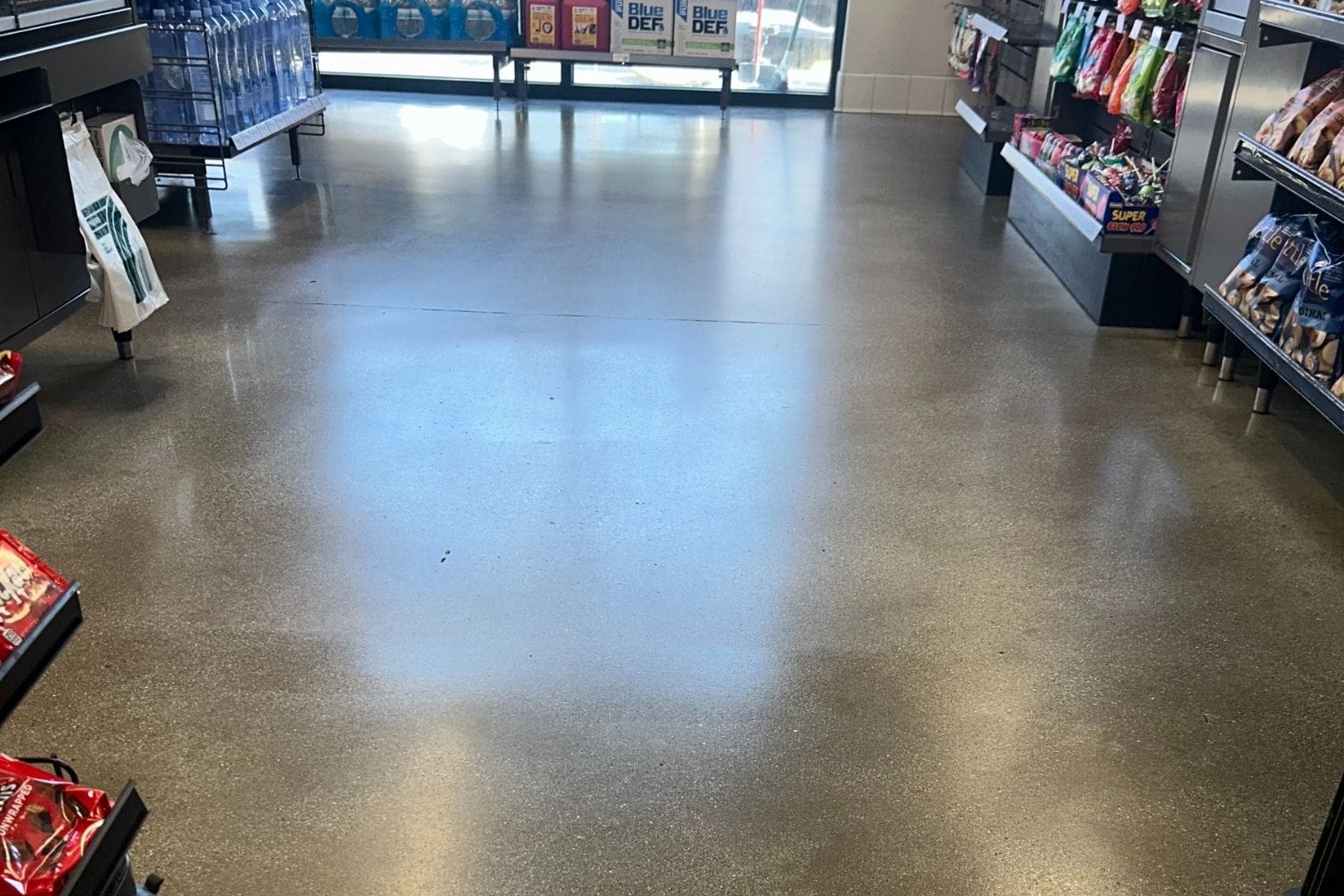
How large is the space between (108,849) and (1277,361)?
10.3 feet

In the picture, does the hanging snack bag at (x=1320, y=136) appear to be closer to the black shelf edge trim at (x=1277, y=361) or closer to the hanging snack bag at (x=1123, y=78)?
the black shelf edge trim at (x=1277, y=361)

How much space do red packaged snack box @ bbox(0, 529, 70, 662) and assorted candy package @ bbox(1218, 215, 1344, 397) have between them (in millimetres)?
2928

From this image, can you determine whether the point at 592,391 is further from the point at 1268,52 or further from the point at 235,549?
the point at 1268,52

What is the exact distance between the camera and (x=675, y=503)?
2.93 metres

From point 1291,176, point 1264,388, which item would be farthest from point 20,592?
point 1264,388

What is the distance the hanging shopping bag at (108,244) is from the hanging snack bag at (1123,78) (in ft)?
11.9

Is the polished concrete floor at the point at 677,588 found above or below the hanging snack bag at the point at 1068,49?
below

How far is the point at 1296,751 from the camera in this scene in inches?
83.5

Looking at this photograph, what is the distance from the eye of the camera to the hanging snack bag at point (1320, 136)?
3070mm

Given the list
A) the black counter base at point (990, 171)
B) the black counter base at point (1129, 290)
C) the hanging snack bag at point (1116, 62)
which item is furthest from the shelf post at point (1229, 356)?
the black counter base at point (990, 171)

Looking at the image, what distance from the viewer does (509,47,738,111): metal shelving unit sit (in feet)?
27.0

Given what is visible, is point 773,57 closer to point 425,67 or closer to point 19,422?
point 425,67

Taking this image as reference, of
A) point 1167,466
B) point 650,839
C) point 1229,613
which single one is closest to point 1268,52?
point 1167,466

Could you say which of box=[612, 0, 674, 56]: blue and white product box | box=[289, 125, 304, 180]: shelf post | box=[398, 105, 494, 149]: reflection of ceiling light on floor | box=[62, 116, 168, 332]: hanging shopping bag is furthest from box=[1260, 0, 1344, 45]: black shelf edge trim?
box=[612, 0, 674, 56]: blue and white product box
